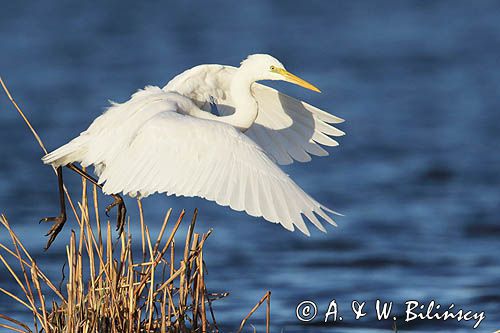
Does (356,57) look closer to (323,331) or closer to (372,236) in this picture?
(372,236)

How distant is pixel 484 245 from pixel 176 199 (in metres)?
3.32

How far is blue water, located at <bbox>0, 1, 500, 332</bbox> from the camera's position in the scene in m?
10.5

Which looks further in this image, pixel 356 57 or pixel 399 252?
pixel 356 57

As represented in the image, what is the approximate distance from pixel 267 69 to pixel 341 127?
8223mm

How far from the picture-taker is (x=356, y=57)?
66.0 ft

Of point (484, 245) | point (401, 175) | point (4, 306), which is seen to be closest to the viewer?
point (4, 306)

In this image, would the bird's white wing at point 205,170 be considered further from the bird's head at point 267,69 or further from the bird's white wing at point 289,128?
the bird's white wing at point 289,128

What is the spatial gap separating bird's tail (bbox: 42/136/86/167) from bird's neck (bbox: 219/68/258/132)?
100cm

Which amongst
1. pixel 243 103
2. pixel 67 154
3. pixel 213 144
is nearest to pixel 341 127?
pixel 243 103

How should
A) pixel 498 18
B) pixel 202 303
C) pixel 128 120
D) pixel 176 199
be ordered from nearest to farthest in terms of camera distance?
pixel 202 303
pixel 128 120
pixel 176 199
pixel 498 18

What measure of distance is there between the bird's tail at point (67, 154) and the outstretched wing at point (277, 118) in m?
0.98

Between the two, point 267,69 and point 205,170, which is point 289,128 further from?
point 205,170

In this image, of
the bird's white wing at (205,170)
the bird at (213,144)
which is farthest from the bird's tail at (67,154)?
the bird's white wing at (205,170)

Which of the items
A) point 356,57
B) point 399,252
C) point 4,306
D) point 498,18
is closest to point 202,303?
point 4,306
